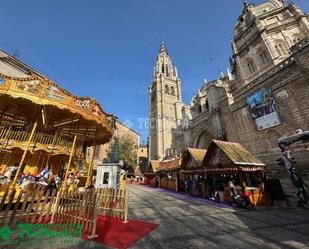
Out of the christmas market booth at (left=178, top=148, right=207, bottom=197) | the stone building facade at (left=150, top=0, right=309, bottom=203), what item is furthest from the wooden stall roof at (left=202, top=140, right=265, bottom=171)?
the stone building facade at (left=150, top=0, right=309, bottom=203)

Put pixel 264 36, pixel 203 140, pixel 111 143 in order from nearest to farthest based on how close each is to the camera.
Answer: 1. pixel 264 36
2. pixel 203 140
3. pixel 111 143

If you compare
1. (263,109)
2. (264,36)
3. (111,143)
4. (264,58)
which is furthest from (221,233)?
(111,143)

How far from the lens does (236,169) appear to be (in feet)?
34.4

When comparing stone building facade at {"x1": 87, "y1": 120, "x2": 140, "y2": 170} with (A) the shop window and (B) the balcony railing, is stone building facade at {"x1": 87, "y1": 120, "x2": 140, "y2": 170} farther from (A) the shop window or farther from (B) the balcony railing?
(A) the shop window

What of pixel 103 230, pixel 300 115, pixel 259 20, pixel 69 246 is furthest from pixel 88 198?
pixel 259 20

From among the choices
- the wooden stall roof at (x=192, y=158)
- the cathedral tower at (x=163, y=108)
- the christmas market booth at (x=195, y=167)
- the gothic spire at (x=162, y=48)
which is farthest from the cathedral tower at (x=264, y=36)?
the gothic spire at (x=162, y=48)

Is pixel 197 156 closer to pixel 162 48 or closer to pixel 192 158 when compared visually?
pixel 192 158

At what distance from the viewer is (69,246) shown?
3.93 m

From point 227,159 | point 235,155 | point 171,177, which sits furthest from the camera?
point 171,177

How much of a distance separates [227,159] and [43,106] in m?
13.2

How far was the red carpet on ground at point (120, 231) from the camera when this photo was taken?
14.1ft

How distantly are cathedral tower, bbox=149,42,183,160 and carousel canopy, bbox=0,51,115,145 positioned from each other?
3255 centimetres

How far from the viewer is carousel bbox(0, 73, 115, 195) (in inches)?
297

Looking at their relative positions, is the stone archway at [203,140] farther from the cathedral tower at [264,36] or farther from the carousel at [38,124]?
the carousel at [38,124]
